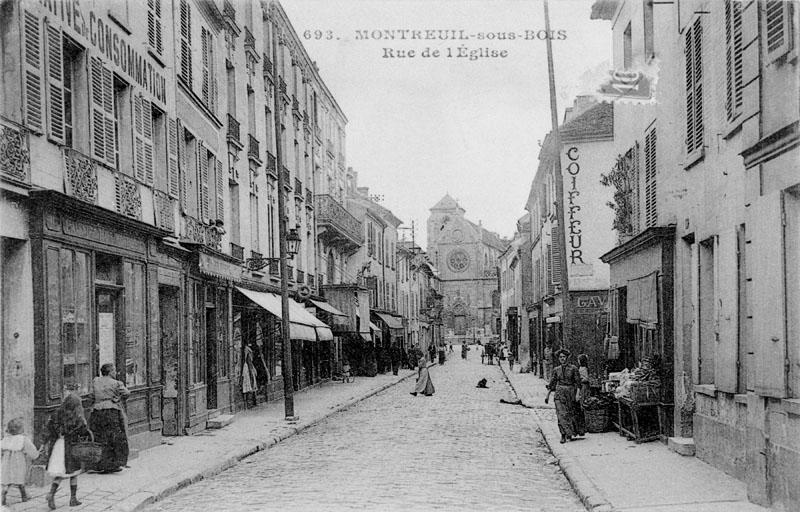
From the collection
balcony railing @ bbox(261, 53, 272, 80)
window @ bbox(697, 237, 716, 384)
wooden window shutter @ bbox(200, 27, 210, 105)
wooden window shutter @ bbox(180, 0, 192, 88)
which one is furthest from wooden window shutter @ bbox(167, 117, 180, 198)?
balcony railing @ bbox(261, 53, 272, 80)

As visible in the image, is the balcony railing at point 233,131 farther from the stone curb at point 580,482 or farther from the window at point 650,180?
the stone curb at point 580,482

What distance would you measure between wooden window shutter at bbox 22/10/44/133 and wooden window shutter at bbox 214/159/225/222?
29.3ft

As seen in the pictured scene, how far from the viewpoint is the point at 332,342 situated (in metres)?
35.0

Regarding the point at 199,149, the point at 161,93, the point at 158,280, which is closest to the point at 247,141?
the point at 199,149

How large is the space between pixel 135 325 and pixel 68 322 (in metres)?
2.33

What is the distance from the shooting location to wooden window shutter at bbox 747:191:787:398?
25.7 ft

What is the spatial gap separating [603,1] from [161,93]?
29.6ft

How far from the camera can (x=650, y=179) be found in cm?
1506

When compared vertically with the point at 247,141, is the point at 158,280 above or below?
below

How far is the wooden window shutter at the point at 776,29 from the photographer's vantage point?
780 centimetres

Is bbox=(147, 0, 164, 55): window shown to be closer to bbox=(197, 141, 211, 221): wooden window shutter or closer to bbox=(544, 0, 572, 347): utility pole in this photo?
bbox=(197, 141, 211, 221): wooden window shutter

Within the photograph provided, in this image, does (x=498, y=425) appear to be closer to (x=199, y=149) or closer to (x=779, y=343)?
(x=199, y=149)

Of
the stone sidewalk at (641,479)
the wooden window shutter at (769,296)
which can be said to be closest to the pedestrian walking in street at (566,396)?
the stone sidewalk at (641,479)

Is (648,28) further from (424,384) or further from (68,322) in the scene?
(424,384)
